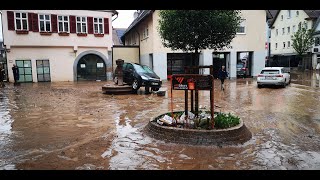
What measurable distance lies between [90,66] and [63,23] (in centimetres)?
475

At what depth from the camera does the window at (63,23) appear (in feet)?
88.3

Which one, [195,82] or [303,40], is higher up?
[303,40]

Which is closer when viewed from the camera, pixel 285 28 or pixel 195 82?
pixel 195 82

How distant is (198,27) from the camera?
1767 cm

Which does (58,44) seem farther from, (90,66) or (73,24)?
(90,66)

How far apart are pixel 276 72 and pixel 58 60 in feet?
62.9

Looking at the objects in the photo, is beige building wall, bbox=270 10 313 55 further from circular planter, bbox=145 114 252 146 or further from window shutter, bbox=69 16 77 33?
circular planter, bbox=145 114 252 146

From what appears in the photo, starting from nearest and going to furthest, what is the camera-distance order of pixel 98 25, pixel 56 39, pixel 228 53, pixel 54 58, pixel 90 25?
pixel 56 39 → pixel 54 58 → pixel 90 25 → pixel 98 25 → pixel 228 53

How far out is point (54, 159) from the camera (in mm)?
6070

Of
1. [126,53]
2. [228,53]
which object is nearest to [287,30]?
[228,53]

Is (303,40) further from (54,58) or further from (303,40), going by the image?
(54,58)

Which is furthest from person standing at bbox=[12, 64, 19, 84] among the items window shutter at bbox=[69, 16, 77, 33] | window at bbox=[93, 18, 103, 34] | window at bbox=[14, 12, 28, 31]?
window at bbox=[93, 18, 103, 34]

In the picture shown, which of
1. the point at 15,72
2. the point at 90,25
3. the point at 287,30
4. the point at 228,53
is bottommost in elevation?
the point at 15,72

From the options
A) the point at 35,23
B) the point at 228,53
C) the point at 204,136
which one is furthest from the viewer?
the point at 228,53
